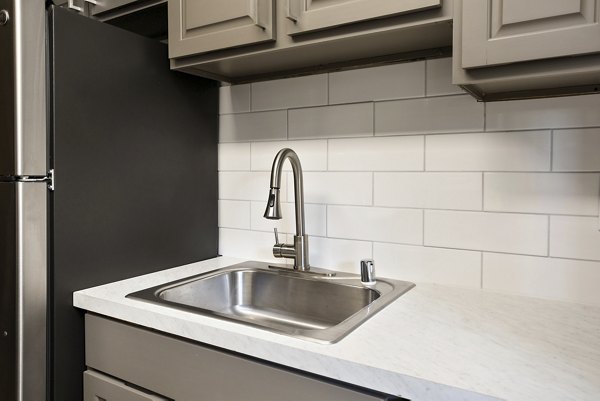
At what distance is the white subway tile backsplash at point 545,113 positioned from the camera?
999 millimetres

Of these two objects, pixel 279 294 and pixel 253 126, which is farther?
pixel 253 126

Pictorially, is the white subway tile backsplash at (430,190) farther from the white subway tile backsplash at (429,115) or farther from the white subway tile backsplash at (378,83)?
the white subway tile backsplash at (378,83)

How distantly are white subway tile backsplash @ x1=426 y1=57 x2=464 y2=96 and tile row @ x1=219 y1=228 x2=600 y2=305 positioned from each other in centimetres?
42

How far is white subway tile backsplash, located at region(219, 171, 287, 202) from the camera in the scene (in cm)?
148

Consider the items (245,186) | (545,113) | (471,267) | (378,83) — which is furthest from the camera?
(245,186)

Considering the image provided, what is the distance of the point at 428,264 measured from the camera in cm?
120

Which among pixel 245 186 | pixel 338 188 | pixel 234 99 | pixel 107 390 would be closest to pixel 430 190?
pixel 338 188

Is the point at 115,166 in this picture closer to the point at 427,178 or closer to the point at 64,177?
the point at 64,177

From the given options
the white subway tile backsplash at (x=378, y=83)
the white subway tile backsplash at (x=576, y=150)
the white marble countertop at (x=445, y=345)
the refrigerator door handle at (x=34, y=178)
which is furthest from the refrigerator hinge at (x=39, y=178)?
the white subway tile backsplash at (x=576, y=150)

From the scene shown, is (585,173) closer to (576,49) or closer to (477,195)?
(477,195)

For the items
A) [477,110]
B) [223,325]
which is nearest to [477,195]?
[477,110]

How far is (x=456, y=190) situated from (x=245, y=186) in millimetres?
708

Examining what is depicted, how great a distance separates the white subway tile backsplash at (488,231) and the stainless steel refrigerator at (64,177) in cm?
83

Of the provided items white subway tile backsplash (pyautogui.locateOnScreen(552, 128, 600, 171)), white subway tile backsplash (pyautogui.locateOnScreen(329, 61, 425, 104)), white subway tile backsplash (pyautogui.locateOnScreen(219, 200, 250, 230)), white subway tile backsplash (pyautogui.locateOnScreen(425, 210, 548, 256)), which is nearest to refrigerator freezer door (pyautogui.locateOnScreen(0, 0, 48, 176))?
white subway tile backsplash (pyautogui.locateOnScreen(219, 200, 250, 230))
